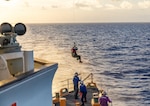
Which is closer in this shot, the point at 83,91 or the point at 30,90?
the point at 30,90

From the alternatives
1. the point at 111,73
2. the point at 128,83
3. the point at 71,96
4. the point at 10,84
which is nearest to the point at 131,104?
the point at 71,96

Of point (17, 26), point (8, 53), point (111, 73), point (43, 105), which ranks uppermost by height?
point (17, 26)

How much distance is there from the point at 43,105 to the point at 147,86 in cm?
3410

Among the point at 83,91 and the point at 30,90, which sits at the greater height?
the point at 30,90

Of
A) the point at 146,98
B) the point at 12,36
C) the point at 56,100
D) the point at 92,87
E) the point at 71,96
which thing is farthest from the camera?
the point at 146,98

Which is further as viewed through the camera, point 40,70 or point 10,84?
point 40,70

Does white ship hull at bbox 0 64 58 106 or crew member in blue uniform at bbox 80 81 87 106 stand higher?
white ship hull at bbox 0 64 58 106

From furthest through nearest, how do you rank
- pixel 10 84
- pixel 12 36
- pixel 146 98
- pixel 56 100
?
1. pixel 146 98
2. pixel 56 100
3. pixel 12 36
4. pixel 10 84

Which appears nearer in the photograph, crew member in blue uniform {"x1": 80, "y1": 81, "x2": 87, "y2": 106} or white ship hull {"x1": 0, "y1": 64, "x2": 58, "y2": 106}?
white ship hull {"x1": 0, "y1": 64, "x2": 58, "y2": 106}

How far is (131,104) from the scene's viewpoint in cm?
3036

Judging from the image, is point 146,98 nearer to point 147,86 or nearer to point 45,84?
point 147,86

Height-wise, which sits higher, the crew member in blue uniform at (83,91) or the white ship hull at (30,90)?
the white ship hull at (30,90)

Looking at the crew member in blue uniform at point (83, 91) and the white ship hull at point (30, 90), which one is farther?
the crew member in blue uniform at point (83, 91)

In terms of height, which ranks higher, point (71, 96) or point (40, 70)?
point (40, 70)
